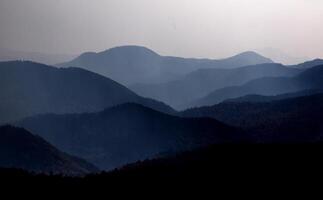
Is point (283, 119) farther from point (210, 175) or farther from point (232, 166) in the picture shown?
point (210, 175)

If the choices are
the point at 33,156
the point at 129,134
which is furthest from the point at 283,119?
the point at 33,156

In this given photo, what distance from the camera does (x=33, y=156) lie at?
110 meters

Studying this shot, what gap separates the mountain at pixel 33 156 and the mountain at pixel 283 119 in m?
56.5

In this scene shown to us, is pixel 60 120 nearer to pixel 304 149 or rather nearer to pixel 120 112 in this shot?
pixel 120 112

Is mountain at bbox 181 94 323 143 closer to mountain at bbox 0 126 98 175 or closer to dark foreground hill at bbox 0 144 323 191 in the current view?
mountain at bbox 0 126 98 175

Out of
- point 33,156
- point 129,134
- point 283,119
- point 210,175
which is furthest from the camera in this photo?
point 283,119

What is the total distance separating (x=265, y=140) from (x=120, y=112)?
46315 mm

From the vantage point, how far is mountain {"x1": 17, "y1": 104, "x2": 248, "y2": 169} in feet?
440

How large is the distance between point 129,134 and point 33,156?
39949 mm

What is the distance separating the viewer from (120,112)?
154500 mm

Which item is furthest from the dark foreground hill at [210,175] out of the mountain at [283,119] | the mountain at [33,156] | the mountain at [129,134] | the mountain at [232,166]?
the mountain at [283,119]

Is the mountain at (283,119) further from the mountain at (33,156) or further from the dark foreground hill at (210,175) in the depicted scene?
the dark foreground hill at (210,175)

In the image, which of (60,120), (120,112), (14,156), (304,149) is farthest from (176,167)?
(60,120)

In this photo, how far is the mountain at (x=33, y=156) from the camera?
106m
